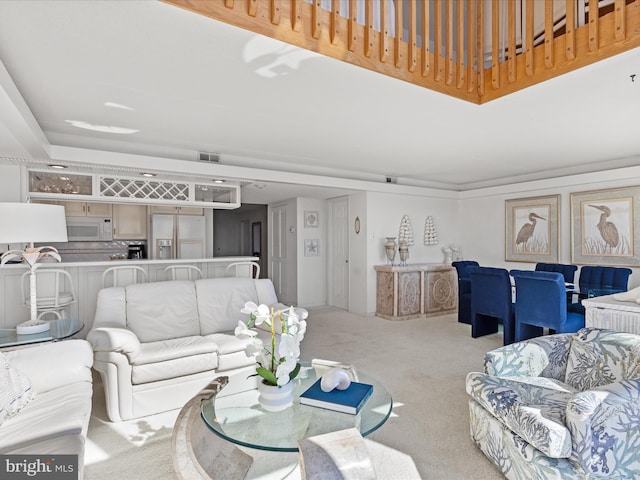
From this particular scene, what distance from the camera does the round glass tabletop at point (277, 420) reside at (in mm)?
1594

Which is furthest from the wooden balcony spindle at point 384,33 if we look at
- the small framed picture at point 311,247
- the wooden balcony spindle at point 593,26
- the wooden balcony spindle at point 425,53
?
the small framed picture at point 311,247

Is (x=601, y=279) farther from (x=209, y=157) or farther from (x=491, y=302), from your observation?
(x=209, y=157)

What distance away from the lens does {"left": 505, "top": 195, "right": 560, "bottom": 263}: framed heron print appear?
5703mm

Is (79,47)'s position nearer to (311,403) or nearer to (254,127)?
(254,127)

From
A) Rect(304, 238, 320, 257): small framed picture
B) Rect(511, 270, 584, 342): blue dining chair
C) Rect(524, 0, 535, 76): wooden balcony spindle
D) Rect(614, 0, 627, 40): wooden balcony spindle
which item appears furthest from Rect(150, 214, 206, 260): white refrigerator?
Rect(614, 0, 627, 40): wooden balcony spindle

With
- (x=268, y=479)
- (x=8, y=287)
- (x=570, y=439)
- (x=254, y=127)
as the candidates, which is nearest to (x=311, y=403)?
(x=268, y=479)

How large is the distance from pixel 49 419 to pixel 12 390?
35 cm

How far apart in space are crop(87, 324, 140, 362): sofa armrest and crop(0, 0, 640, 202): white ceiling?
166 centimetres

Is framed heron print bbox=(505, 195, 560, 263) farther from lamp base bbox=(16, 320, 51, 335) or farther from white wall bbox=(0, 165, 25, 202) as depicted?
white wall bbox=(0, 165, 25, 202)

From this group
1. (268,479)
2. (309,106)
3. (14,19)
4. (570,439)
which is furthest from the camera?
(309,106)

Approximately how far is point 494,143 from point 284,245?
4.43 metres

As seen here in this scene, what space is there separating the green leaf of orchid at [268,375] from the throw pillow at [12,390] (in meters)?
1.28

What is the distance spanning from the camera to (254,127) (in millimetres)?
3500

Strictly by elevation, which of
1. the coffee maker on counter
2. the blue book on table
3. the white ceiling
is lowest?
the blue book on table
